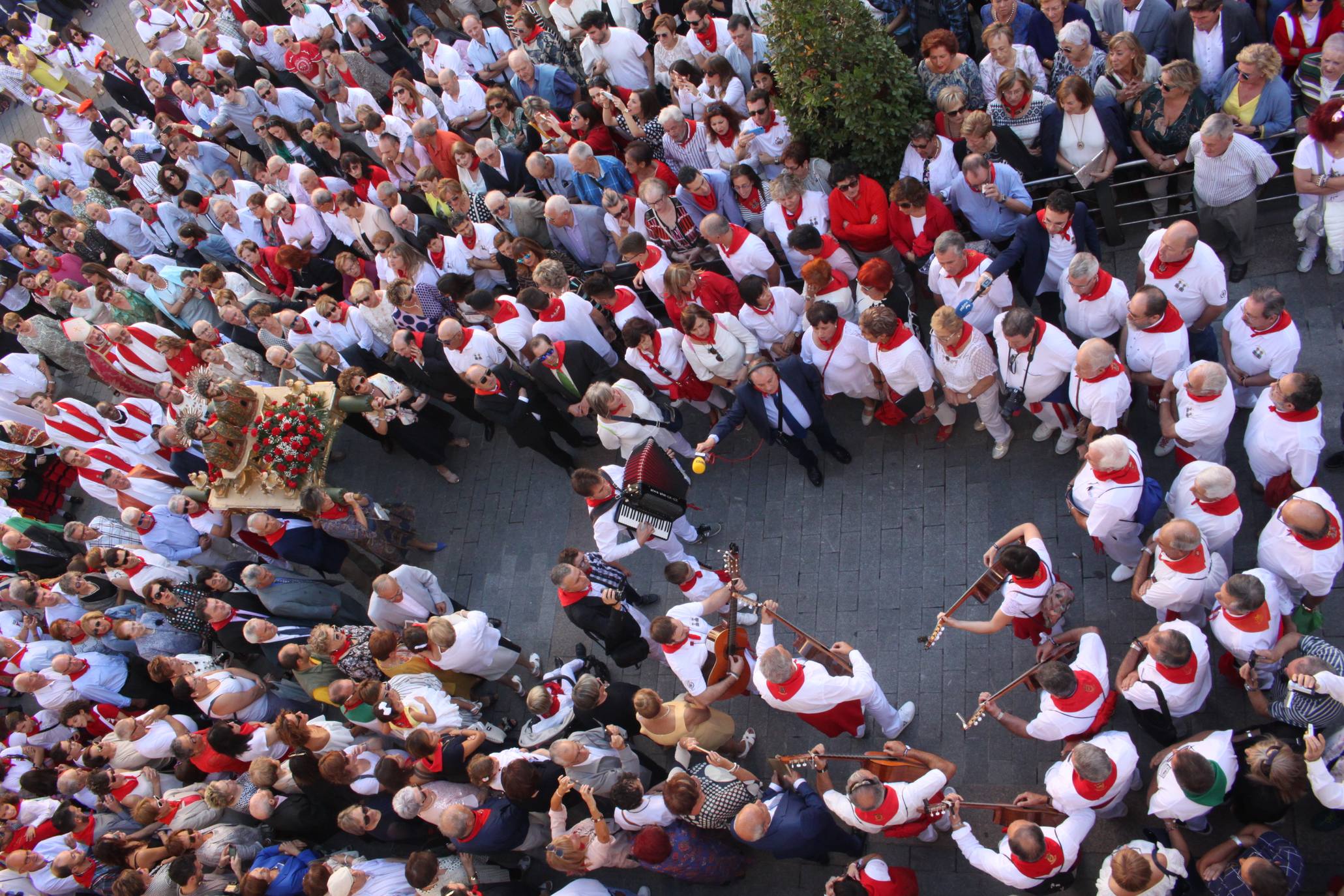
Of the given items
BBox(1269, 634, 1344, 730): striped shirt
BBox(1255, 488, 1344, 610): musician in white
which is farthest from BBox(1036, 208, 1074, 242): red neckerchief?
BBox(1269, 634, 1344, 730): striped shirt

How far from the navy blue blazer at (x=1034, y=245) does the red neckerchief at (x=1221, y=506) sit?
7.80 feet

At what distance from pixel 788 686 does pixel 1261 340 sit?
3.87 m

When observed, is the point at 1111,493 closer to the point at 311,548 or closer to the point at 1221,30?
the point at 1221,30

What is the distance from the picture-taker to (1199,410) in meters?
6.10

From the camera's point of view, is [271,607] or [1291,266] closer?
[1291,266]

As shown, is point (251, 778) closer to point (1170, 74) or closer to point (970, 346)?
point (970, 346)

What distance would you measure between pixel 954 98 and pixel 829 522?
3659 mm

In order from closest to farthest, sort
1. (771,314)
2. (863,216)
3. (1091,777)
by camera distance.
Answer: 1. (1091,777)
2. (771,314)
3. (863,216)

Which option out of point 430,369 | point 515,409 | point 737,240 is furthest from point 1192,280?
point 430,369

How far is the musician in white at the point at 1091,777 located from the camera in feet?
16.3

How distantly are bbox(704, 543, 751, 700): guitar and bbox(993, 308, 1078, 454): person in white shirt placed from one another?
246 cm

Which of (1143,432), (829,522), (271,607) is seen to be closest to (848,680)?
(829,522)

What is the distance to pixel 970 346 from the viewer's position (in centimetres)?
704

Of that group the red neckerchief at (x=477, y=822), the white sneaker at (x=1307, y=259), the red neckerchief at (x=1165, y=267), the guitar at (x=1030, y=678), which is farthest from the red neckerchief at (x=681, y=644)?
the white sneaker at (x=1307, y=259)
